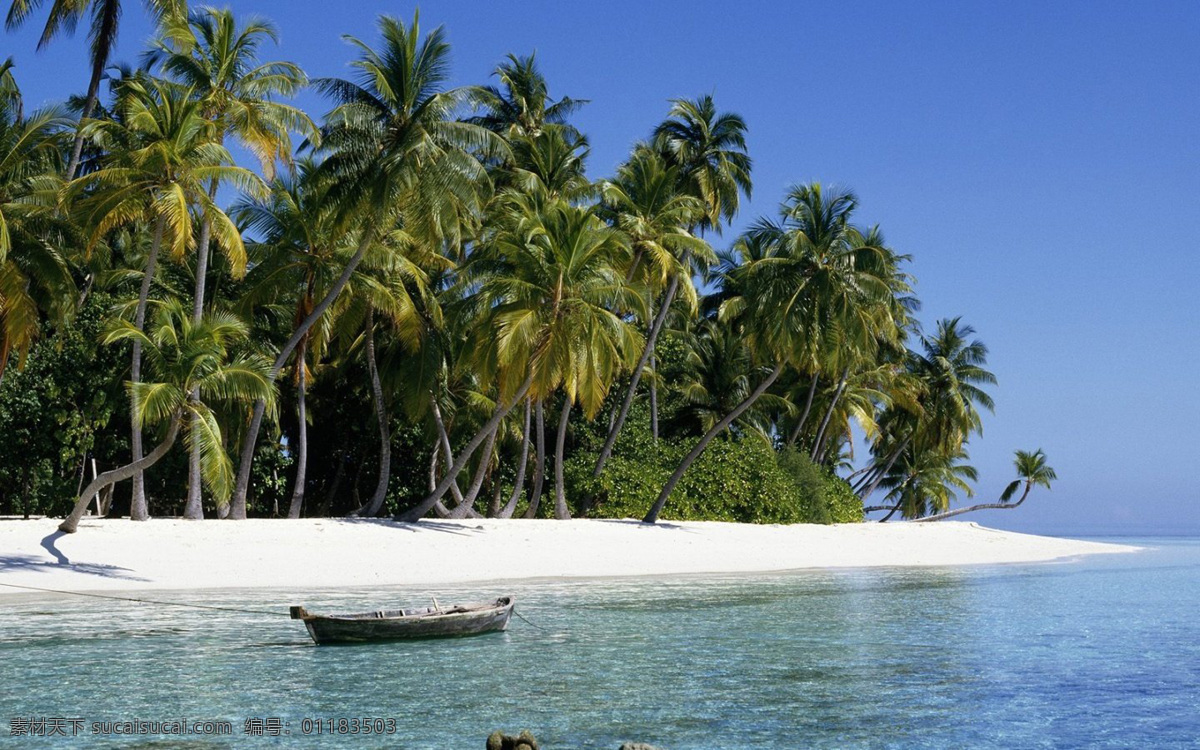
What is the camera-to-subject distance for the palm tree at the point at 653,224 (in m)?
31.5

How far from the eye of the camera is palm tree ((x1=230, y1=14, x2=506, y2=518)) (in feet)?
80.1

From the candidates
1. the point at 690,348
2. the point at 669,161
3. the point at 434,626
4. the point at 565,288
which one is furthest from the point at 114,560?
the point at 690,348

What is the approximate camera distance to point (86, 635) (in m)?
14.9

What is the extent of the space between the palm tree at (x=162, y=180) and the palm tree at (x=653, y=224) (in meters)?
11.6

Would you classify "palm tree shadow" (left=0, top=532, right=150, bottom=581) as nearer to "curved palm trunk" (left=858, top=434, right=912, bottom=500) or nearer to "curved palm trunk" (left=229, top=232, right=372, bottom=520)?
"curved palm trunk" (left=229, top=232, right=372, bottom=520)

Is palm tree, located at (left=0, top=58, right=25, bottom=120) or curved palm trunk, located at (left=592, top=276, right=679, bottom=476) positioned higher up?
palm tree, located at (left=0, top=58, right=25, bottom=120)

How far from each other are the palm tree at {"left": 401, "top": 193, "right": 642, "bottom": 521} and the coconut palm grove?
3.0 inches

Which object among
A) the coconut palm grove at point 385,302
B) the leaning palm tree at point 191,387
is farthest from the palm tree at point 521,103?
the leaning palm tree at point 191,387

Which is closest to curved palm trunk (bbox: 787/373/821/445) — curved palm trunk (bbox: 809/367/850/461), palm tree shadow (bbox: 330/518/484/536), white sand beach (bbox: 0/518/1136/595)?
curved palm trunk (bbox: 809/367/850/461)

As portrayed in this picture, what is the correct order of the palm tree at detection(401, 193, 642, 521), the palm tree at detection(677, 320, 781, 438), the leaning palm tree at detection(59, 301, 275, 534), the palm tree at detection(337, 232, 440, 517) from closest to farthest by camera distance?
1. the leaning palm tree at detection(59, 301, 275, 534)
2. the palm tree at detection(401, 193, 642, 521)
3. the palm tree at detection(337, 232, 440, 517)
4. the palm tree at detection(677, 320, 781, 438)

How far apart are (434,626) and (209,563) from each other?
8808mm

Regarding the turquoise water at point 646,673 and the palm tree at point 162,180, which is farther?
the palm tree at point 162,180

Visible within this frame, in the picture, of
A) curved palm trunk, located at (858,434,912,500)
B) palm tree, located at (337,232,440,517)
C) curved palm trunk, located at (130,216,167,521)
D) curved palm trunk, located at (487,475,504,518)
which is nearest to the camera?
curved palm trunk, located at (130,216,167,521)

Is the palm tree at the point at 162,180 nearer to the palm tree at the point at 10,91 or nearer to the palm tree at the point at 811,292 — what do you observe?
the palm tree at the point at 10,91
